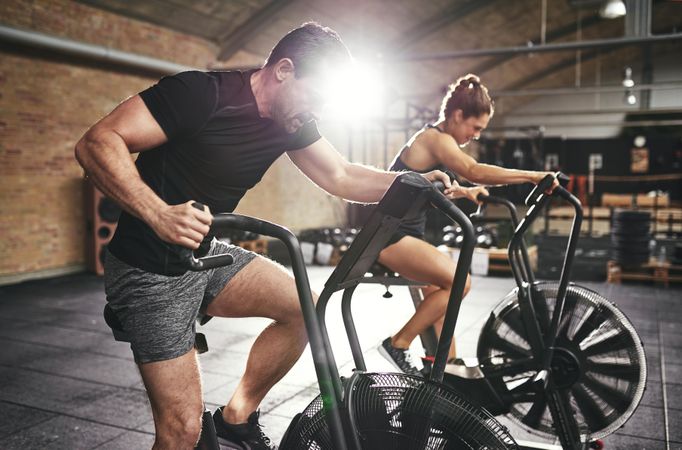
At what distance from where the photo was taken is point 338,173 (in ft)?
6.61

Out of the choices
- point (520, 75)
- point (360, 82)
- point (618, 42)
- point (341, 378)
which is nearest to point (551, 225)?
point (520, 75)

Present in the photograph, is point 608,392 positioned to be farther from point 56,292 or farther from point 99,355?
point 56,292

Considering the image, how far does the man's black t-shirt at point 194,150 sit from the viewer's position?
1.53 m

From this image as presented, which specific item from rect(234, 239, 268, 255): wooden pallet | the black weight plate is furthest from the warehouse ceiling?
rect(234, 239, 268, 255): wooden pallet

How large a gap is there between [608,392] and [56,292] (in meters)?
5.96

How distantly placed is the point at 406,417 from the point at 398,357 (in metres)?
1.44

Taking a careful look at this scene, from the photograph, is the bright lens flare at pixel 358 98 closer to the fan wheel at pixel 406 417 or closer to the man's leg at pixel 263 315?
the man's leg at pixel 263 315

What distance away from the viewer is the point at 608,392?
243 centimetres

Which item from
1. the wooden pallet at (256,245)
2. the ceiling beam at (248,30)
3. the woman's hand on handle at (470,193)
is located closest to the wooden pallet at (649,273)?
the wooden pallet at (256,245)

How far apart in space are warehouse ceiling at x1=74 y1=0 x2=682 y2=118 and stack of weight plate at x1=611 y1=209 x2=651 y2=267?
2.08 m

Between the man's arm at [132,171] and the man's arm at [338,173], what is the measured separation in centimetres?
64

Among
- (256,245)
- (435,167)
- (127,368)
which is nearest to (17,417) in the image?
(127,368)

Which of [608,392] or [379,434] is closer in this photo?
[379,434]

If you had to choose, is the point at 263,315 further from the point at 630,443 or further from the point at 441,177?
the point at 630,443
